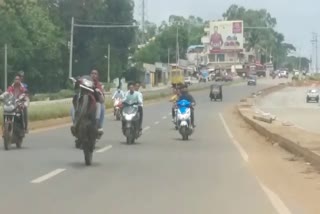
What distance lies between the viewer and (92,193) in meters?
11.4

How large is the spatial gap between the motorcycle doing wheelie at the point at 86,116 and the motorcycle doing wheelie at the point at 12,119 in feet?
12.9

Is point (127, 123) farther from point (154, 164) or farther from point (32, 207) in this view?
point (32, 207)

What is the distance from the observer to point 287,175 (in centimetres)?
1506

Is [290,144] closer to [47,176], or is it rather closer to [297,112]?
[47,176]

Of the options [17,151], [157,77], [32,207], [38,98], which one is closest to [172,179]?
[32,207]

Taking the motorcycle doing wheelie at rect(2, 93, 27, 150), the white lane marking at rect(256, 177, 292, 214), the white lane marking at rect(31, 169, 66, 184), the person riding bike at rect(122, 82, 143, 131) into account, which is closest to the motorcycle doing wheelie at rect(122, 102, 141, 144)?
the person riding bike at rect(122, 82, 143, 131)

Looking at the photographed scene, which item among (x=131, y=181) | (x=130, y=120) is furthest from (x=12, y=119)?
(x=131, y=181)

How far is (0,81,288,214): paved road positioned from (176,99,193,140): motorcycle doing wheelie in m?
2.80

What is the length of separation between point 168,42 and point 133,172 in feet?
520

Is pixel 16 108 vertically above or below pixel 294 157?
above

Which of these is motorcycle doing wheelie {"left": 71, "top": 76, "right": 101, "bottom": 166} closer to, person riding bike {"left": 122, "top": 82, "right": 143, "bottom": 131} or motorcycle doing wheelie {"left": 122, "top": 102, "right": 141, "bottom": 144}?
motorcycle doing wheelie {"left": 122, "top": 102, "right": 141, "bottom": 144}

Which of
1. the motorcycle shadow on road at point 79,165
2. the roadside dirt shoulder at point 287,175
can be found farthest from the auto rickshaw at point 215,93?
the motorcycle shadow on road at point 79,165

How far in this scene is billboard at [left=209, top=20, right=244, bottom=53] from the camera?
159500mm

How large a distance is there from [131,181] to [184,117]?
1127 centimetres
